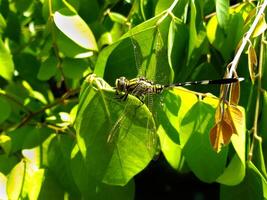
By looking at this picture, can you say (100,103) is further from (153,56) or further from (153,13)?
(153,13)

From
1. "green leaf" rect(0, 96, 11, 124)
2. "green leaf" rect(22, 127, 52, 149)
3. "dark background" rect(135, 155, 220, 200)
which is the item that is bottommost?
"dark background" rect(135, 155, 220, 200)

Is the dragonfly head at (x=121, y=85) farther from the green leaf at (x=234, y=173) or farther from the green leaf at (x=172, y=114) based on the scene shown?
the green leaf at (x=234, y=173)

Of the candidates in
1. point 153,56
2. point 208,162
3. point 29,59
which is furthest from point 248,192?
point 29,59

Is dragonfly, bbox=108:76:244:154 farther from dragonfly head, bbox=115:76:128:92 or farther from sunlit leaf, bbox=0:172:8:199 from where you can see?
sunlit leaf, bbox=0:172:8:199

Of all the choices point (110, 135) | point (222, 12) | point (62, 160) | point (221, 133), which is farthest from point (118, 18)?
point (221, 133)

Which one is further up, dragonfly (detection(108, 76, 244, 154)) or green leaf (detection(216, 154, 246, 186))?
dragonfly (detection(108, 76, 244, 154))

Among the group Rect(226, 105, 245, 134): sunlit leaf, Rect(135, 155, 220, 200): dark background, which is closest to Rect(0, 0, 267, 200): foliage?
Rect(226, 105, 245, 134): sunlit leaf
